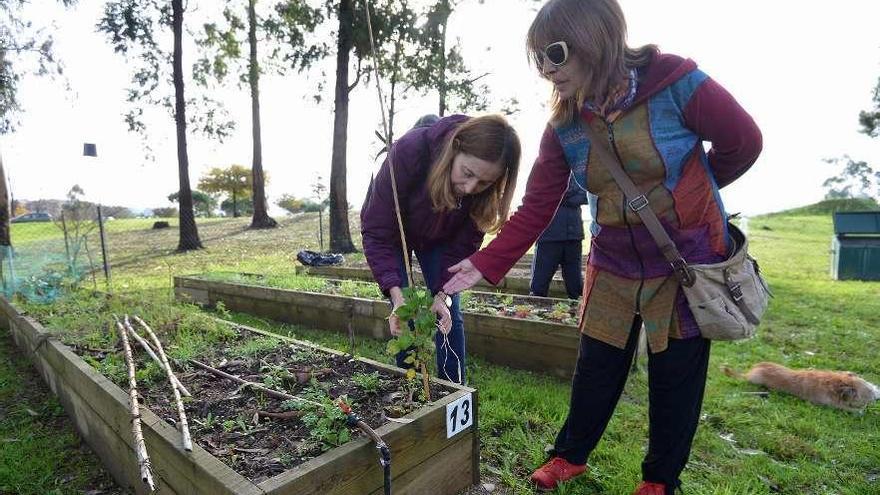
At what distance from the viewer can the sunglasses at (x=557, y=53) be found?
4.26 ft

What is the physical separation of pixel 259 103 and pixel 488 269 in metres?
15.2

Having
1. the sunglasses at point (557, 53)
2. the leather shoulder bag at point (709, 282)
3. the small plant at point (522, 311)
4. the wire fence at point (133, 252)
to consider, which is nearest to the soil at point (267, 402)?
the leather shoulder bag at point (709, 282)

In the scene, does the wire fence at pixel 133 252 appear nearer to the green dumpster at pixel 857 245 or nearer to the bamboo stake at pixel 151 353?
the bamboo stake at pixel 151 353

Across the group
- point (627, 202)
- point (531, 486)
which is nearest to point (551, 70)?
point (627, 202)

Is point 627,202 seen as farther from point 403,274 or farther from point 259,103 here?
point 259,103

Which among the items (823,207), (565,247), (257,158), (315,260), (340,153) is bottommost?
(315,260)

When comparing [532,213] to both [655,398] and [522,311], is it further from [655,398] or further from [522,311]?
[522,311]

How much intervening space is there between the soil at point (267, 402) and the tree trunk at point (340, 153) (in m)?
7.70

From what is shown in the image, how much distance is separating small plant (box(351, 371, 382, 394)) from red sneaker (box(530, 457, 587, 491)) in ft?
2.44

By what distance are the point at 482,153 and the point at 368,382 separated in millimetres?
1052

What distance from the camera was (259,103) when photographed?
14.9 metres

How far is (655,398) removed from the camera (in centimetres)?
160

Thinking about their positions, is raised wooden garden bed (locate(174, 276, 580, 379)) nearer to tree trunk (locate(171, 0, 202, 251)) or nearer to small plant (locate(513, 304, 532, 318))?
small plant (locate(513, 304, 532, 318))

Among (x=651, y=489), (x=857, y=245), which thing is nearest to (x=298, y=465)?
(x=651, y=489)
